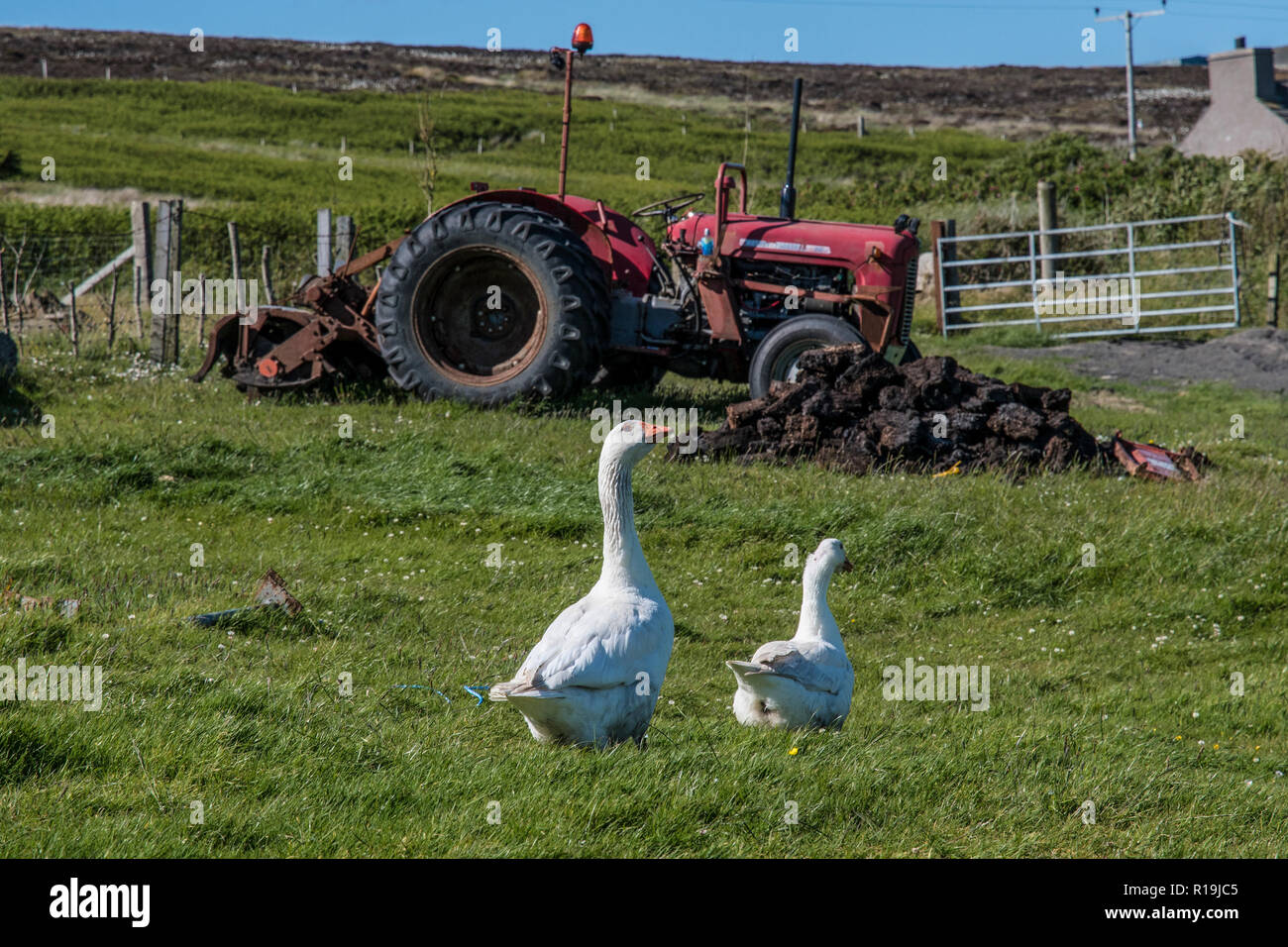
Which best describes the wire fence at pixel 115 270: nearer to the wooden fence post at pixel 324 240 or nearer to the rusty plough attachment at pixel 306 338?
the wooden fence post at pixel 324 240

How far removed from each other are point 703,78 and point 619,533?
74940mm

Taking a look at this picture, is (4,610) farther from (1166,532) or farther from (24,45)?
(24,45)

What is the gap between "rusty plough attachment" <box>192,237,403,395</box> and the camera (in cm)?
1205

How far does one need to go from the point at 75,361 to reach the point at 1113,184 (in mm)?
23702

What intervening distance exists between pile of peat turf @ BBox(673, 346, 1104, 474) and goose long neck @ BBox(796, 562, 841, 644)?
14.8ft

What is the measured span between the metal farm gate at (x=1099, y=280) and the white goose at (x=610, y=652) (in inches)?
678

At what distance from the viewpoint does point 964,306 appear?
23031mm

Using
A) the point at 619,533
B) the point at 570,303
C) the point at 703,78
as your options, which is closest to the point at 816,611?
the point at 619,533

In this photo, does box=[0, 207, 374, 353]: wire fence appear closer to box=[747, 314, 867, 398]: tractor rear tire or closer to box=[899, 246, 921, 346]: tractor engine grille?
box=[747, 314, 867, 398]: tractor rear tire

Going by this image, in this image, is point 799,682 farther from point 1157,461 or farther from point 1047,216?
point 1047,216

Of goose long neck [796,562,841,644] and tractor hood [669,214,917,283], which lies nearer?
goose long neck [796,562,841,644]

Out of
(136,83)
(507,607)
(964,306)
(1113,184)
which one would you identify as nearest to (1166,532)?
(507,607)

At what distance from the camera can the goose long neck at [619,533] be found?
471 centimetres

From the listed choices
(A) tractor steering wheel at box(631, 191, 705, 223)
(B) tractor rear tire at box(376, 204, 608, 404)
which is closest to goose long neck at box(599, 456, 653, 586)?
(B) tractor rear tire at box(376, 204, 608, 404)
